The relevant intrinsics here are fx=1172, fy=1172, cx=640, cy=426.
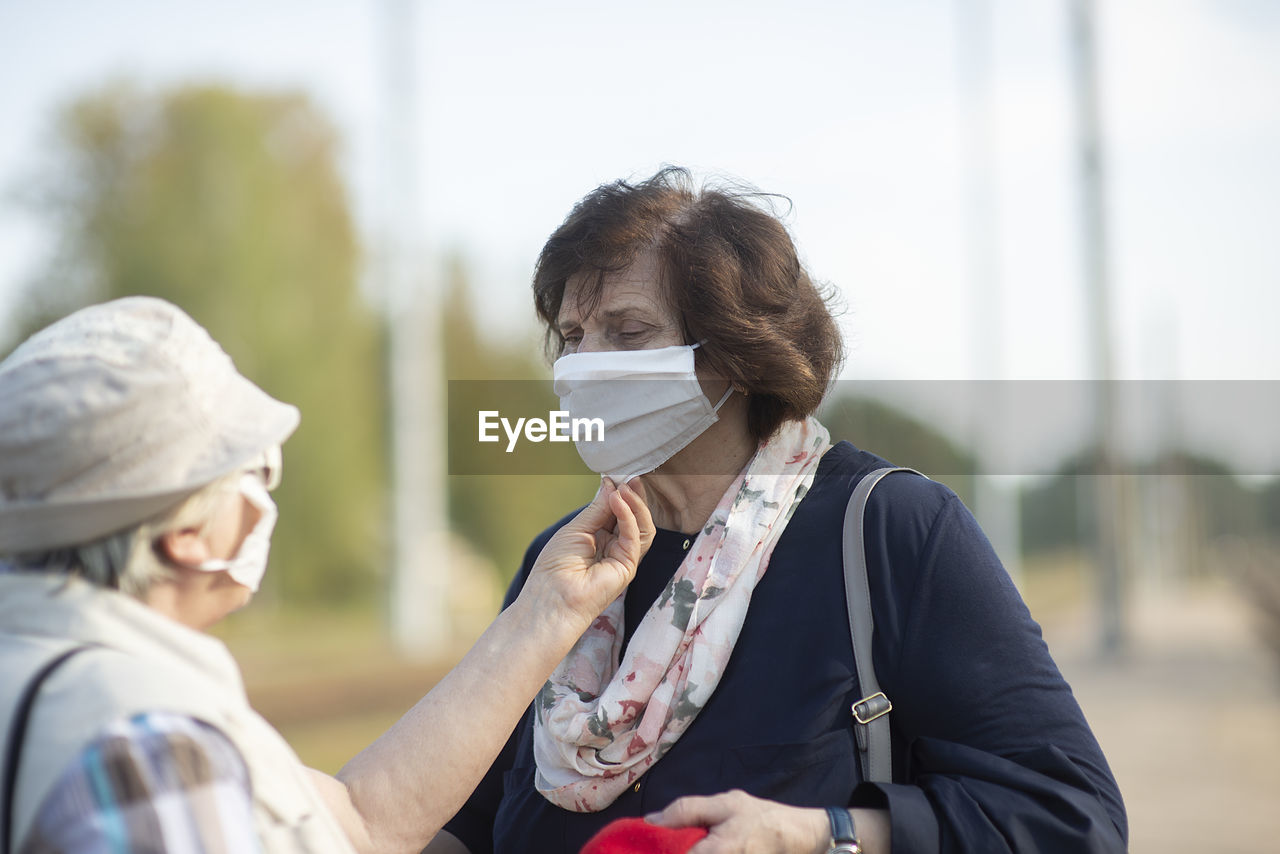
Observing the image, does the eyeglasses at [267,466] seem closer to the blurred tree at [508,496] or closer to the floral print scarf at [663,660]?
the floral print scarf at [663,660]

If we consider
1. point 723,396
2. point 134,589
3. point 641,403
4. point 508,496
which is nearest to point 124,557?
point 134,589

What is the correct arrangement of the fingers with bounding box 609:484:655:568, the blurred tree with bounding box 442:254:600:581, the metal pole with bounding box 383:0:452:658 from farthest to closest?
1. the blurred tree with bounding box 442:254:600:581
2. the metal pole with bounding box 383:0:452:658
3. the fingers with bounding box 609:484:655:568

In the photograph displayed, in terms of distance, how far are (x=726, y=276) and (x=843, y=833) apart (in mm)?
1293

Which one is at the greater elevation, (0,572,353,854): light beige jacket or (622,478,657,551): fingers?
(622,478,657,551): fingers

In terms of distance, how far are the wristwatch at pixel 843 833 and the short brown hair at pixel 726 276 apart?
3.18 ft

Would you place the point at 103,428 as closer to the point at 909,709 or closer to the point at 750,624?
the point at 750,624

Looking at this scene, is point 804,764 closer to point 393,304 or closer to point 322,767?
point 322,767

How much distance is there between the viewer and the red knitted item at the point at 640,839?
6.79 ft

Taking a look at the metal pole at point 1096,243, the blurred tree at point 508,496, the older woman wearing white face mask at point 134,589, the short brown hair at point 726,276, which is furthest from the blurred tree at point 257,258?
the older woman wearing white face mask at point 134,589

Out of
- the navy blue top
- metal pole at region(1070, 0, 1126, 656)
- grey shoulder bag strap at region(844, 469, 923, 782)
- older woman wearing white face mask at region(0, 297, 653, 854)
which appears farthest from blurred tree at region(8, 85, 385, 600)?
older woman wearing white face mask at region(0, 297, 653, 854)

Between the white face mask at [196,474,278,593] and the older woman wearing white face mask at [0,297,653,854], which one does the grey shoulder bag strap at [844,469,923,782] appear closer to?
A: the older woman wearing white face mask at [0,297,653,854]

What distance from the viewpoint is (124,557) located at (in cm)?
170

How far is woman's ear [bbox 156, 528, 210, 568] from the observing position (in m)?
1.75

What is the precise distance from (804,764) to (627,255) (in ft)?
4.15
